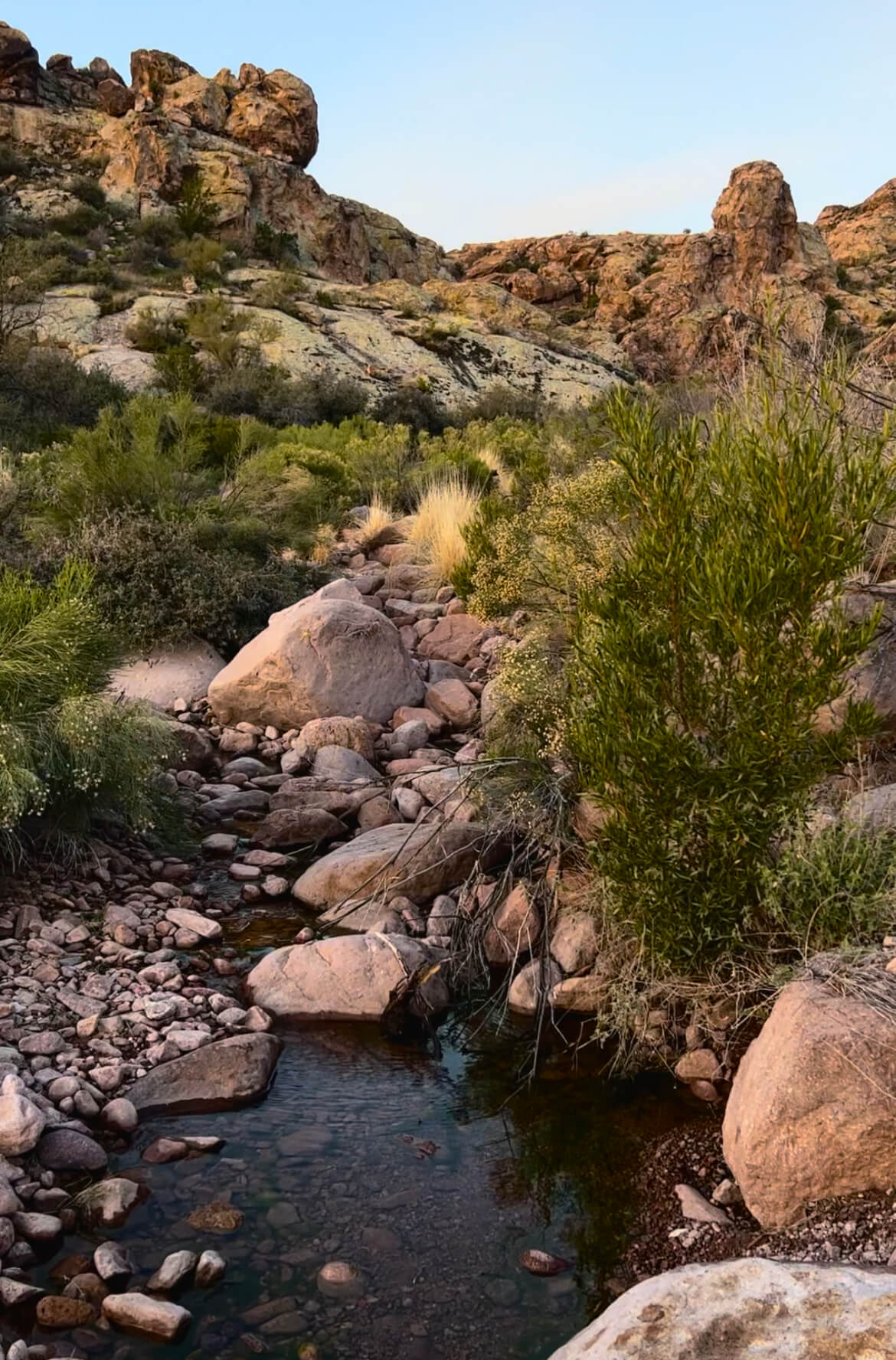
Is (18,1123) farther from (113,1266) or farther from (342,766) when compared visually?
(342,766)

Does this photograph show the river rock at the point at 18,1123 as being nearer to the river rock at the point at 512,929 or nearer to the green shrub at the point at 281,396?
the river rock at the point at 512,929

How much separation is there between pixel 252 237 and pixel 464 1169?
4154cm

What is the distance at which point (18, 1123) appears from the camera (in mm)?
3621

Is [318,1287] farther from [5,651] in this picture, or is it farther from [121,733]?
[5,651]

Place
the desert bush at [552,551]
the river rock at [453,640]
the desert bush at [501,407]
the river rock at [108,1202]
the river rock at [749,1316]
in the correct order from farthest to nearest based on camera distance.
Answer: the desert bush at [501,407] → the river rock at [453,640] → the desert bush at [552,551] → the river rock at [108,1202] → the river rock at [749,1316]

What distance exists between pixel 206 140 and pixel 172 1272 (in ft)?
160

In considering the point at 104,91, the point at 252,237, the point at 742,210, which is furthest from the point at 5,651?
the point at 742,210

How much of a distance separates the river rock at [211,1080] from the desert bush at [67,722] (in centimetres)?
166

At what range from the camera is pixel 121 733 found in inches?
233

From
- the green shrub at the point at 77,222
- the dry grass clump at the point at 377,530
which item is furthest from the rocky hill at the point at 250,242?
the dry grass clump at the point at 377,530

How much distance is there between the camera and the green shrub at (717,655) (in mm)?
3578

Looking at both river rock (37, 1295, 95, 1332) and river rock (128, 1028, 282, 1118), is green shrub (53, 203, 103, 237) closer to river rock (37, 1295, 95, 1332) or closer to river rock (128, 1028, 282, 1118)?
river rock (128, 1028, 282, 1118)

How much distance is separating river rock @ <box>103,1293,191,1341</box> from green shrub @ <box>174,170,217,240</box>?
3966cm

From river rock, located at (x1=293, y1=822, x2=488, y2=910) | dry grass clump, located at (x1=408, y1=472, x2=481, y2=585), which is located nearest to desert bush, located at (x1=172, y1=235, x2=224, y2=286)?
Result: dry grass clump, located at (x1=408, y1=472, x2=481, y2=585)
